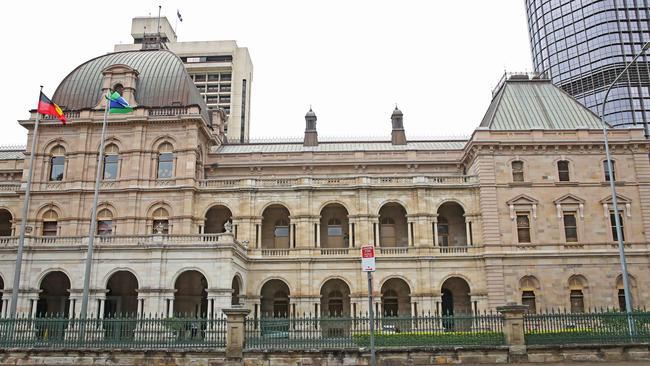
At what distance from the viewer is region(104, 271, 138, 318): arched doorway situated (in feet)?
115

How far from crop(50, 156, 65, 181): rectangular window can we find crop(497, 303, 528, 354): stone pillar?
1280 inches

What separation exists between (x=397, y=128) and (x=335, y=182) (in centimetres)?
1156

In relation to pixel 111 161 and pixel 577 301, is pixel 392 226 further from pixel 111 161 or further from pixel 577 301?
pixel 111 161

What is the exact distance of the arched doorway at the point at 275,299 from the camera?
38.7 meters

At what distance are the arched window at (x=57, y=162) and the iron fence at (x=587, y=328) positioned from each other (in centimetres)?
3309

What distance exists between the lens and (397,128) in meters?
48.3

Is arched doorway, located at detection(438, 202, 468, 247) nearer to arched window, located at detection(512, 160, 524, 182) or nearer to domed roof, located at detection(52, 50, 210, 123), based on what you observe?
arched window, located at detection(512, 160, 524, 182)

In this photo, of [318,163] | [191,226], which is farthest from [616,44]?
[191,226]

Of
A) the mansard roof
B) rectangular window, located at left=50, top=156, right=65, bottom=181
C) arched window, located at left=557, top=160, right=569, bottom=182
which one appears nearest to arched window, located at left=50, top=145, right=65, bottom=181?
rectangular window, located at left=50, top=156, right=65, bottom=181

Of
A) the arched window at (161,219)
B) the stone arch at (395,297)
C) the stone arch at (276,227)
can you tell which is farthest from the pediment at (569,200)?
the arched window at (161,219)

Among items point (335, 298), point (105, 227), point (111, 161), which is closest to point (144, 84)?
point (111, 161)

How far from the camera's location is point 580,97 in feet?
273

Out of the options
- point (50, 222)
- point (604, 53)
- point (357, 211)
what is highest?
point (604, 53)

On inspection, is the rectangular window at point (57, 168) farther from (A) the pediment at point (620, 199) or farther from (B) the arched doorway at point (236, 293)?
(A) the pediment at point (620, 199)
